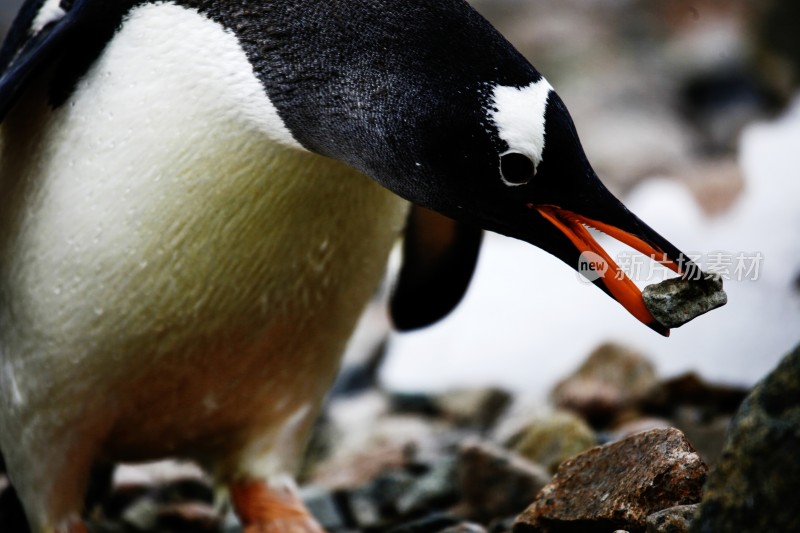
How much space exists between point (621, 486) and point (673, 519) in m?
0.20

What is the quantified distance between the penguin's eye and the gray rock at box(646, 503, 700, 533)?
48 cm

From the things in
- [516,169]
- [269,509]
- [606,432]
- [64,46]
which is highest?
[64,46]

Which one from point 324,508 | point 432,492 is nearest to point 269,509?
point 324,508

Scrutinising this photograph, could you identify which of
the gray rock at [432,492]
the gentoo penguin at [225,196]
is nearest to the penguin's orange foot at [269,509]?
the gentoo penguin at [225,196]

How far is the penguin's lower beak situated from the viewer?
1602mm

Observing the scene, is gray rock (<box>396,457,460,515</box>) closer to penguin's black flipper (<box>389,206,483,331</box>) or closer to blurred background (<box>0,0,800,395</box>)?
penguin's black flipper (<box>389,206,483,331</box>)

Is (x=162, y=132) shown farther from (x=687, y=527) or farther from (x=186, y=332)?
(x=687, y=527)

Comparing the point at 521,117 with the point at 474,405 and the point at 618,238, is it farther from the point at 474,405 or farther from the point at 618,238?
the point at 474,405

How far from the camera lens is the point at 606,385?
303 centimetres

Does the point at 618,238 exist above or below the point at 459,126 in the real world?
below

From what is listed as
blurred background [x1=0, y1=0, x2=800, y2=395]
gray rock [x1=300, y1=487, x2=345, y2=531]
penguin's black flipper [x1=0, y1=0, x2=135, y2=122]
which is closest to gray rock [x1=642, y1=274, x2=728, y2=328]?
blurred background [x1=0, y1=0, x2=800, y2=395]

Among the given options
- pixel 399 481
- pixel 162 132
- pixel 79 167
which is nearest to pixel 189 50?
pixel 162 132

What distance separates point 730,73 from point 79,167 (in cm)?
481

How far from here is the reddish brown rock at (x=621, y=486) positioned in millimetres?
1593
